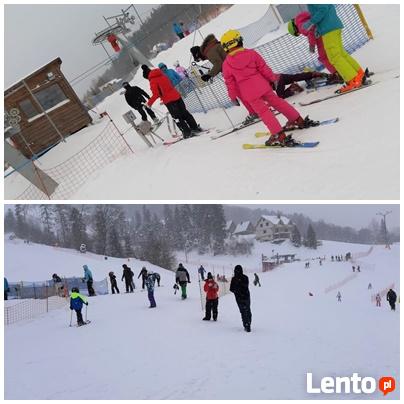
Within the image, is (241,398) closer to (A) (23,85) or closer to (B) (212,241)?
(B) (212,241)

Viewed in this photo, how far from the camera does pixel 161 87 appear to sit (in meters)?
6.43

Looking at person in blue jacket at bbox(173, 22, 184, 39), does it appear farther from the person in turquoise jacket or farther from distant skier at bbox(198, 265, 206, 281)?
the person in turquoise jacket

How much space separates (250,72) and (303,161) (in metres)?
1.26

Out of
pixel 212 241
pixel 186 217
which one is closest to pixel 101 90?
pixel 212 241

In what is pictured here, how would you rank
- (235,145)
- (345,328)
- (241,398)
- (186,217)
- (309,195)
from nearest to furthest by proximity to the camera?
(241,398) → (309,195) → (235,145) → (345,328) → (186,217)

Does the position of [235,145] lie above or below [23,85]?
below

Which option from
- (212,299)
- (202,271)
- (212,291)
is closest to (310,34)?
(212,291)

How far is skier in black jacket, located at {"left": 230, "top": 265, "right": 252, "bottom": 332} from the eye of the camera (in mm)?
5242

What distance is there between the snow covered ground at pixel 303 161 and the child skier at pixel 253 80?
264 millimetres

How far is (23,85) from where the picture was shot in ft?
41.7

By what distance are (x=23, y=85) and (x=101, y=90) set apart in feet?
31.5

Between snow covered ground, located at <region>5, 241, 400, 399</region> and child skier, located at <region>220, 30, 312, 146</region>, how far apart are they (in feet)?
7.25

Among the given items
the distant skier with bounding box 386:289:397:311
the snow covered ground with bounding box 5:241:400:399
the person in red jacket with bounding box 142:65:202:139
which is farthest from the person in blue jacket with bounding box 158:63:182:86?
the distant skier with bounding box 386:289:397:311

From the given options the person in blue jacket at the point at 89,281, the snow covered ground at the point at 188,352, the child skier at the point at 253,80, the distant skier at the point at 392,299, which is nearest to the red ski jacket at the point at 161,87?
the child skier at the point at 253,80
